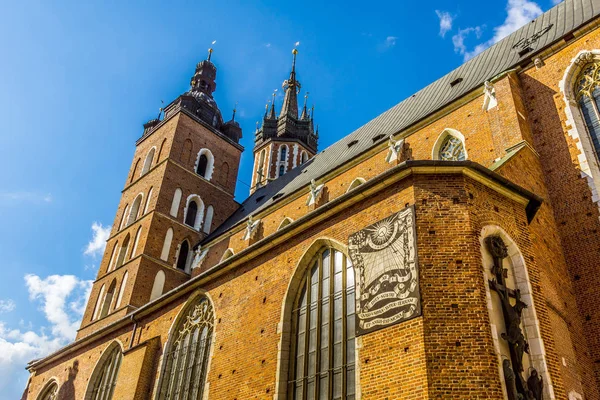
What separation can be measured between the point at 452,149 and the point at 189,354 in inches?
362

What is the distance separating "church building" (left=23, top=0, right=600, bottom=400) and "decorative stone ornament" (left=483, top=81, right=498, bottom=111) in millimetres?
113

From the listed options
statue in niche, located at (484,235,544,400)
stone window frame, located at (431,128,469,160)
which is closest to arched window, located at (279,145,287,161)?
stone window frame, located at (431,128,469,160)

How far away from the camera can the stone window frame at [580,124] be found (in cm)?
1211

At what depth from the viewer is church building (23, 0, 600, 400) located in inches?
325

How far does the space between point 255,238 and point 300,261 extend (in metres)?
10.6

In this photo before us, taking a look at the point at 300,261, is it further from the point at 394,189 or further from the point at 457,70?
the point at 457,70

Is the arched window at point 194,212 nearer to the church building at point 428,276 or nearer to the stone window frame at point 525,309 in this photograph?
the church building at point 428,276

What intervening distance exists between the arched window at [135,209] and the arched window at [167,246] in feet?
7.59

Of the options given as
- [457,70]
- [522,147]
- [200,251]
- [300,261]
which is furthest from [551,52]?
[200,251]

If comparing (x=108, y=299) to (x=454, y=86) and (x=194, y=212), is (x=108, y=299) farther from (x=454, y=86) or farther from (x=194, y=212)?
(x=454, y=86)

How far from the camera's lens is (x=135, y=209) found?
1091 inches

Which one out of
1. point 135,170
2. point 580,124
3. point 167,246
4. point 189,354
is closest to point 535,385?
point 580,124

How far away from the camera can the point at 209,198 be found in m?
28.7

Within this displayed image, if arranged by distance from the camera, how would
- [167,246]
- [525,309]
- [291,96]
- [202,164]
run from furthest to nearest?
[291,96], [202,164], [167,246], [525,309]
